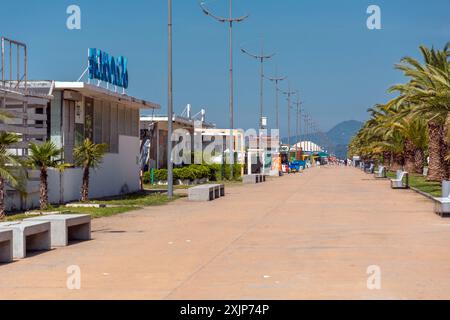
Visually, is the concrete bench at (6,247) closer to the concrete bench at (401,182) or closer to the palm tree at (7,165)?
the palm tree at (7,165)

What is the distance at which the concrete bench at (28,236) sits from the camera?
14305 mm

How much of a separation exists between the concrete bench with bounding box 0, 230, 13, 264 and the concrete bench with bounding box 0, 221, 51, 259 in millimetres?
330

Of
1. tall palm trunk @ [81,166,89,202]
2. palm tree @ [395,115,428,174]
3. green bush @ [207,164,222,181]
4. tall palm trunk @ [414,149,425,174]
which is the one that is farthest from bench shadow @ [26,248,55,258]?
tall palm trunk @ [414,149,425,174]

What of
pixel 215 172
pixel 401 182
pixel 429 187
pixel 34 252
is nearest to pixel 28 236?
pixel 34 252

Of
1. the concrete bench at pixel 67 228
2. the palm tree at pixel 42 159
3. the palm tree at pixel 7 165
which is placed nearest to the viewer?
the concrete bench at pixel 67 228

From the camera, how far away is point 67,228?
54.0ft

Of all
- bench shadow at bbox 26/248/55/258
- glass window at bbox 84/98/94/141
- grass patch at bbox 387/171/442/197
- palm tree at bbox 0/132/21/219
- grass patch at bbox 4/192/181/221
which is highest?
glass window at bbox 84/98/94/141

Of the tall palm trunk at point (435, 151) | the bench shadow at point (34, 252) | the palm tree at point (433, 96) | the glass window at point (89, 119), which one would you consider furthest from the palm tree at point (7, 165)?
the tall palm trunk at point (435, 151)

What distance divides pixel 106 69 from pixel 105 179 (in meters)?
4.75

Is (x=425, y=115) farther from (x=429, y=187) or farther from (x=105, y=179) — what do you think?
(x=105, y=179)

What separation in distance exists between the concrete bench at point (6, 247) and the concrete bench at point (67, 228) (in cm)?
199

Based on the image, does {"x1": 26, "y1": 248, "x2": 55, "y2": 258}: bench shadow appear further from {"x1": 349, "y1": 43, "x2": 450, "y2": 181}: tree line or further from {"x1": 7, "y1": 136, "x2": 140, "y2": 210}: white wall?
{"x1": 349, "y1": 43, "x2": 450, "y2": 181}: tree line

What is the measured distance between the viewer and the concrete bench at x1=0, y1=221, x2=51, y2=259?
563 inches
